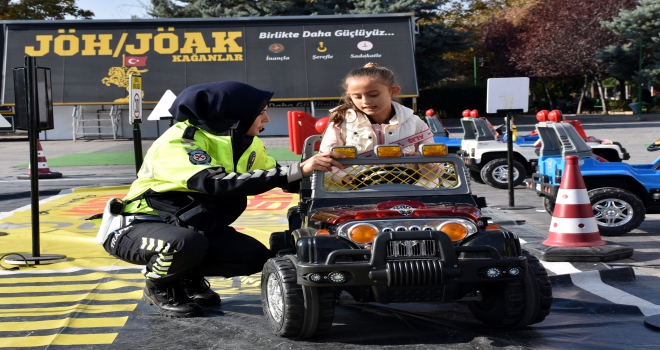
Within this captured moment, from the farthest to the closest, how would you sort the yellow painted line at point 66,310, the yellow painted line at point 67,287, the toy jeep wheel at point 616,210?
the toy jeep wheel at point 616,210, the yellow painted line at point 67,287, the yellow painted line at point 66,310

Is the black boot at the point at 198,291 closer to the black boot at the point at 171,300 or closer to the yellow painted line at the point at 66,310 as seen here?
the black boot at the point at 171,300

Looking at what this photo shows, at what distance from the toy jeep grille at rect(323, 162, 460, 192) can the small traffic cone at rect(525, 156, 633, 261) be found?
1991 millimetres

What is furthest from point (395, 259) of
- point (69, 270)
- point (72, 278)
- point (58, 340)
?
point (69, 270)

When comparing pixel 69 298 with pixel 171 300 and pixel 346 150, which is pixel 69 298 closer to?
pixel 171 300

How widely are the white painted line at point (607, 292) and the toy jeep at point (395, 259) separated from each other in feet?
3.37

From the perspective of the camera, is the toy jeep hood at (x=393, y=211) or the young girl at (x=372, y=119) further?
the young girl at (x=372, y=119)

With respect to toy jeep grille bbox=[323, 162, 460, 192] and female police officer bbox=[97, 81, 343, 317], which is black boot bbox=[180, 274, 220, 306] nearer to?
female police officer bbox=[97, 81, 343, 317]

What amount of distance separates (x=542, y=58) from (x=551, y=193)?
3404 cm

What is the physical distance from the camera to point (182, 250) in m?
4.66

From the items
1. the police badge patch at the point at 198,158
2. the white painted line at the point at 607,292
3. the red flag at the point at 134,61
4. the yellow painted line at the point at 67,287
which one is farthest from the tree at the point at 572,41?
the police badge patch at the point at 198,158

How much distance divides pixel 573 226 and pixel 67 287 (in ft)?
13.8

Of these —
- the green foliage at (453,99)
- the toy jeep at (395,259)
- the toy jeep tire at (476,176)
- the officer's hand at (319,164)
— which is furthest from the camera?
the green foliage at (453,99)

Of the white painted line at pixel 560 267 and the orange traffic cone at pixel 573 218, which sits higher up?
the orange traffic cone at pixel 573 218

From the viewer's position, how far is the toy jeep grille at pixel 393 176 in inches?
197
